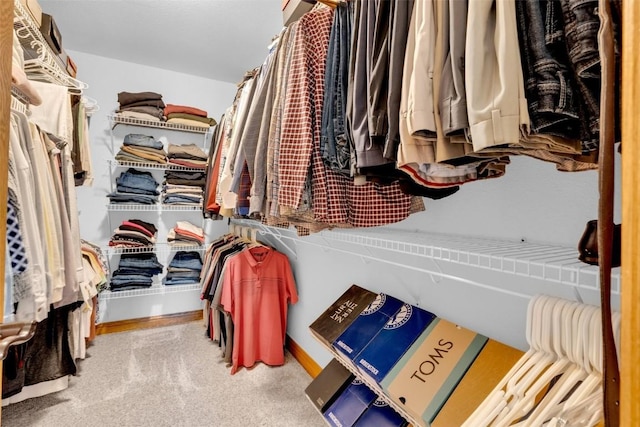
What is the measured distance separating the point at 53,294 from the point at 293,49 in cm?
125

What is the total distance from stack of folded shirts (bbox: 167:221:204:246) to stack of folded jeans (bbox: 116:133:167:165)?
0.60m

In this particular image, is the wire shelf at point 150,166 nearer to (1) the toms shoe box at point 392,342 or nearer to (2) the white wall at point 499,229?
(2) the white wall at point 499,229

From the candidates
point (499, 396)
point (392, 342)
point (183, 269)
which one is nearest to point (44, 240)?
point (392, 342)

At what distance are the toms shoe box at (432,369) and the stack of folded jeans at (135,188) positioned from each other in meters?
2.54

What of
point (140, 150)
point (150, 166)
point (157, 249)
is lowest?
point (157, 249)

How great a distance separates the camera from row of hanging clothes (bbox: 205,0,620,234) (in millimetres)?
467

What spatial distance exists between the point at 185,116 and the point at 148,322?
1887mm

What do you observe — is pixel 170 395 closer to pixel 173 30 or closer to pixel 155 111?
pixel 155 111

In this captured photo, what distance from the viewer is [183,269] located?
286cm

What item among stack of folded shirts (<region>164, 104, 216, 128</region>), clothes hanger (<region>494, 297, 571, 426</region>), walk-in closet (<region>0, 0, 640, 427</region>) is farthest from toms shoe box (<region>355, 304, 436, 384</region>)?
stack of folded shirts (<region>164, 104, 216, 128</region>)

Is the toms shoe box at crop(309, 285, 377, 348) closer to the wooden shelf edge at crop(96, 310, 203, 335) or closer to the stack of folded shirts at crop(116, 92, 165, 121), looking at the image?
the wooden shelf edge at crop(96, 310, 203, 335)

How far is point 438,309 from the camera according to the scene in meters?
1.14

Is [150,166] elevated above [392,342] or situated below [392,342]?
above

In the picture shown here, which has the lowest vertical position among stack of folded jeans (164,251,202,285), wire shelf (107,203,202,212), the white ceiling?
stack of folded jeans (164,251,202,285)
